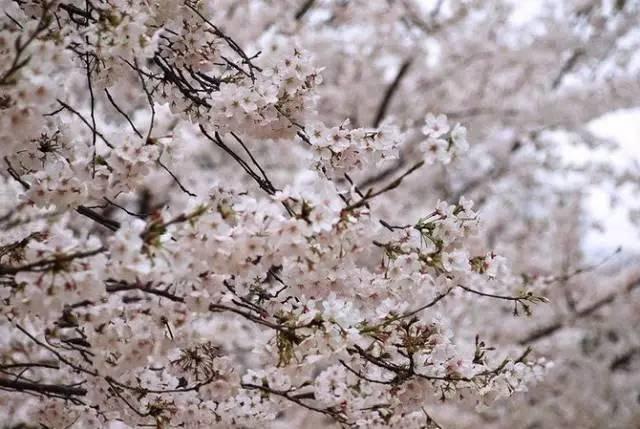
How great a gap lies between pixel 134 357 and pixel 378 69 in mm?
5522

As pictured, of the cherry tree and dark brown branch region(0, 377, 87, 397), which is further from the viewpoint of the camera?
dark brown branch region(0, 377, 87, 397)

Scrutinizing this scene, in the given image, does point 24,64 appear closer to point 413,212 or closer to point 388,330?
point 388,330

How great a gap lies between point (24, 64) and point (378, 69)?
568cm

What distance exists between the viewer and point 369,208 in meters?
1.55

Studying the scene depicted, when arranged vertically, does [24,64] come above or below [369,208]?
above

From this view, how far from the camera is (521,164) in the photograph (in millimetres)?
6988

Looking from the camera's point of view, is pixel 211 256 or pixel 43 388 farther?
pixel 43 388

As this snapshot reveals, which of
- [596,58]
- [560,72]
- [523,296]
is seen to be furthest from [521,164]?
[523,296]

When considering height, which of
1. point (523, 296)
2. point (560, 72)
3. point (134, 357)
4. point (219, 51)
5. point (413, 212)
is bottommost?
point (134, 357)

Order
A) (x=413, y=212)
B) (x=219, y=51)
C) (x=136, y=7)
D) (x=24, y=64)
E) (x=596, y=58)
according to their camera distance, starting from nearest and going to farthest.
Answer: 1. (x=24, y=64)
2. (x=136, y=7)
3. (x=219, y=51)
4. (x=596, y=58)
5. (x=413, y=212)

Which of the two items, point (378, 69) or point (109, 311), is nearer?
point (109, 311)

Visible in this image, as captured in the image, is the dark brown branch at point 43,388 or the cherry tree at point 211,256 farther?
the dark brown branch at point 43,388

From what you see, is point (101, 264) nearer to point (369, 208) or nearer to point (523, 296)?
point (369, 208)

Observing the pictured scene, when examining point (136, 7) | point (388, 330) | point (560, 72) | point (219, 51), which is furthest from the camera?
point (560, 72)
